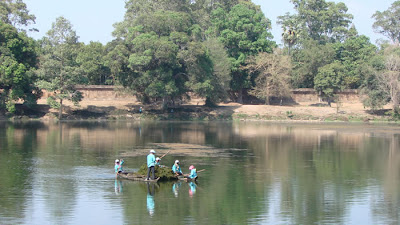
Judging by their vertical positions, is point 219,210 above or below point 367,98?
below

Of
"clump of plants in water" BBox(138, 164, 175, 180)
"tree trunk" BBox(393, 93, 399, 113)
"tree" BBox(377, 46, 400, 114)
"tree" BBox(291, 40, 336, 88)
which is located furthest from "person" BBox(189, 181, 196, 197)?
"tree" BBox(291, 40, 336, 88)

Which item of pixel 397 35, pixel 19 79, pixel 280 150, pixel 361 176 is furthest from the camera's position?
pixel 397 35

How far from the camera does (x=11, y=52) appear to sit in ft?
205

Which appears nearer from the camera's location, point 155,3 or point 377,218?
point 377,218

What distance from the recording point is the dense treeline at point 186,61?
211 ft

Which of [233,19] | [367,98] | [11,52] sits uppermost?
[233,19]

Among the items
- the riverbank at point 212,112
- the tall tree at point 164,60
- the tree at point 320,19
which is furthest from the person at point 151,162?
the tree at point 320,19

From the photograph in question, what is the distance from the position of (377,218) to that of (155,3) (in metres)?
75.7

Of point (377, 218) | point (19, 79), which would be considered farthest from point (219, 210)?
point (19, 79)

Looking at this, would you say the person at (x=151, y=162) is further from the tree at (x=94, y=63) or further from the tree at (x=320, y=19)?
the tree at (x=320, y=19)

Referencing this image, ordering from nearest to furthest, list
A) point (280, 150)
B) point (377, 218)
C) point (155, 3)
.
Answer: point (377, 218) → point (280, 150) → point (155, 3)

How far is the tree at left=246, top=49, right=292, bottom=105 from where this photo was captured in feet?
244

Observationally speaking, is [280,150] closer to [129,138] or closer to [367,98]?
[129,138]

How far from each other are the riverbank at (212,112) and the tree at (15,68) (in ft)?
13.1
